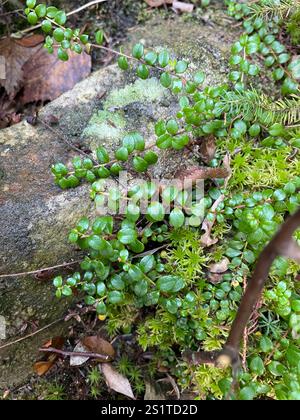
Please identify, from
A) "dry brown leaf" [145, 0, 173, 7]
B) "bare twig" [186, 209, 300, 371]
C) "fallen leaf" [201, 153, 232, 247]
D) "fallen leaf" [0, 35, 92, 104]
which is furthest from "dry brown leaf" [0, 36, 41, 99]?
"bare twig" [186, 209, 300, 371]

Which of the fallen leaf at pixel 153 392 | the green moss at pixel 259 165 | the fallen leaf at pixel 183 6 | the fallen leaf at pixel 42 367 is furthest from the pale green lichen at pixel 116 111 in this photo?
the fallen leaf at pixel 153 392

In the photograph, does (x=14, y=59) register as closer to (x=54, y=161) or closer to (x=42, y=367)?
(x=54, y=161)

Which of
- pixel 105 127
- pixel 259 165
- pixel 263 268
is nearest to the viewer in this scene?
pixel 263 268

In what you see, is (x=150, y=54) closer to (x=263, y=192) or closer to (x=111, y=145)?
(x=111, y=145)

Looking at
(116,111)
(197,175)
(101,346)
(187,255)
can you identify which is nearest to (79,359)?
(101,346)

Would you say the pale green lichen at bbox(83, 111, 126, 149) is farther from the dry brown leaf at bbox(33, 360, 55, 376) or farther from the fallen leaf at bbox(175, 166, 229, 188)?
the dry brown leaf at bbox(33, 360, 55, 376)

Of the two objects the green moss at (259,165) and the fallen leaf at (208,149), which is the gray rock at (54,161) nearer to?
the fallen leaf at (208,149)
